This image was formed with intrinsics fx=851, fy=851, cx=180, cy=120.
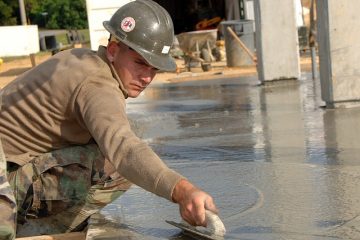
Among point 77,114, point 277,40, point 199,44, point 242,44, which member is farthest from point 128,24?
→ point 199,44

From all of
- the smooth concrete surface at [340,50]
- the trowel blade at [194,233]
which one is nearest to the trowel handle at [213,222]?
the trowel blade at [194,233]

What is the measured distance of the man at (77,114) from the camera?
13.3 feet

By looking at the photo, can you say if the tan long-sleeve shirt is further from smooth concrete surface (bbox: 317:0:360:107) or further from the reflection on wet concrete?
smooth concrete surface (bbox: 317:0:360:107)

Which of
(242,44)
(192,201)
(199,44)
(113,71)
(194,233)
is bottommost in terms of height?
(199,44)

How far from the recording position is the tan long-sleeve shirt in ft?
12.0

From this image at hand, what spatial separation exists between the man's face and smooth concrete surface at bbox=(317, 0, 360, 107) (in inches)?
213

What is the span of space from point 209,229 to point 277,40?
9.99 metres

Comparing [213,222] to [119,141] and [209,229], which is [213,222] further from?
[119,141]

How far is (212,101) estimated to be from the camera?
11.8 m

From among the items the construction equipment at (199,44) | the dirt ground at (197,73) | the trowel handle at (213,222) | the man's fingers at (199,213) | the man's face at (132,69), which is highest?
the man's face at (132,69)

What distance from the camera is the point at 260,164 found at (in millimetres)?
6203

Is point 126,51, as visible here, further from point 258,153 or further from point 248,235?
point 258,153

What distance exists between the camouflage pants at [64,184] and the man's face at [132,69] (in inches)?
18.8

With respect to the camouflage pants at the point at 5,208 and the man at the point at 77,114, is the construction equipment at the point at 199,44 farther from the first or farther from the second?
the camouflage pants at the point at 5,208
